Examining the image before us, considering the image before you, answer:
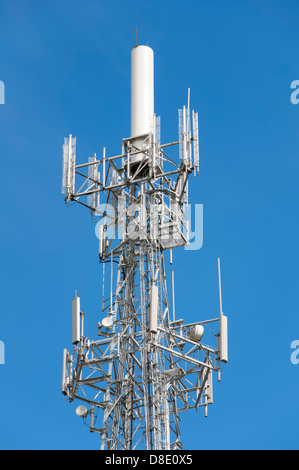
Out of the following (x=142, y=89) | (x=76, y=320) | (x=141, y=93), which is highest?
(x=142, y=89)

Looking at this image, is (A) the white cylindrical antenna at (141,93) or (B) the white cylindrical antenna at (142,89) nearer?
(A) the white cylindrical antenna at (141,93)

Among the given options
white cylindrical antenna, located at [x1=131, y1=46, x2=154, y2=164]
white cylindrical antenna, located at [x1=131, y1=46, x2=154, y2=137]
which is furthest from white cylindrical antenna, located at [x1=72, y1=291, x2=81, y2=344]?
white cylindrical antenna, located at [x1=131, y1=46, x2=154, y2=137]

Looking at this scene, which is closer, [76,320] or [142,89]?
[76,320]

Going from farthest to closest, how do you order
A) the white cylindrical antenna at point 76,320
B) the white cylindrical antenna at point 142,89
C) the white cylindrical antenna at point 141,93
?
the white cylindrical antenna at point 142,89
the white cylindrical antenna at point 141,93
the white cylindrical antenna at point 76,320

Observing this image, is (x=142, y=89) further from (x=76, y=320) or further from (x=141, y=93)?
(x=76, y=320)

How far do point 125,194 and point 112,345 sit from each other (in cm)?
697

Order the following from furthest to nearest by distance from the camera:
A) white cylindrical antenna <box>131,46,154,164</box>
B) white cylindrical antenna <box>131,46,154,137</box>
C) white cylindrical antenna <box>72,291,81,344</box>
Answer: white cylindrical antenna <box>131,46,154,137</box> → white cylindrical antenna <box>131,46,154,164</box> → white cylindrical antenna <box>72,291,81,344</box>

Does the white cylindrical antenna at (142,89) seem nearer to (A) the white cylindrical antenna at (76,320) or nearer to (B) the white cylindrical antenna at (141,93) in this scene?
(B) the white cylindrical antenna at (141,93)

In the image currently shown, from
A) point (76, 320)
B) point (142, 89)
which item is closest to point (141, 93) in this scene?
point (142, 89)

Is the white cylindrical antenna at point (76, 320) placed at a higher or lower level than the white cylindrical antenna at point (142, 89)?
lower

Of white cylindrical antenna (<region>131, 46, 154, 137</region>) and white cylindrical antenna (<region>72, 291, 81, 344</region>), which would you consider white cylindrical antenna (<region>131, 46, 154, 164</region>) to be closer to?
white cylindrical antenna (<region>131, 46, 154, 137</region>)

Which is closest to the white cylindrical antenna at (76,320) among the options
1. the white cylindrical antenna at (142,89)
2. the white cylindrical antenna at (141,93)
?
the white cylindrical antenna at (141,93)
